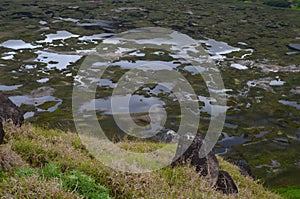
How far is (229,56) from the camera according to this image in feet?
246

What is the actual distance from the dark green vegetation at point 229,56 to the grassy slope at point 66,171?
0.74ft

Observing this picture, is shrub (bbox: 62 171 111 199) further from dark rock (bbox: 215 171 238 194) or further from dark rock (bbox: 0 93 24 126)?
dark rock (bbox: 215 171 238 194)

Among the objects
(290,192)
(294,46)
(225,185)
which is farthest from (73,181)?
(294,46)

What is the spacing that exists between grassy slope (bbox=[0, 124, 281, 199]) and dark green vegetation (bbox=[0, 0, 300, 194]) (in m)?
0.23

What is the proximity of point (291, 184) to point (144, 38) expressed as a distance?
201 feet

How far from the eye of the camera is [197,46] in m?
82.8

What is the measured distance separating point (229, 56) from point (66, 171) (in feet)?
221

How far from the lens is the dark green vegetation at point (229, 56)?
3869 cm

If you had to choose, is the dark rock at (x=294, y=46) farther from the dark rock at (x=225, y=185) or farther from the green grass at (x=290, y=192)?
the dark rock at (x=225, y=185)

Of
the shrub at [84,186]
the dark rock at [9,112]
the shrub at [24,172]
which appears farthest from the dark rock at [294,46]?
the shrub at [24,172]

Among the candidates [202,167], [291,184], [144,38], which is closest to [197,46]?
[144,38]

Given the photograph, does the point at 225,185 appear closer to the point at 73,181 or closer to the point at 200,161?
the point at 200,161

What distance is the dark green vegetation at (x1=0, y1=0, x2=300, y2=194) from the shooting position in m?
38.7

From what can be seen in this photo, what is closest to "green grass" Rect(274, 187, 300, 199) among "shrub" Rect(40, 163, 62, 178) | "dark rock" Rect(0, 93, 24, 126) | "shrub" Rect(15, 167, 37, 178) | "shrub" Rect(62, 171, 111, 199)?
"dark rock" Rect(0, 93, 24, 126)
